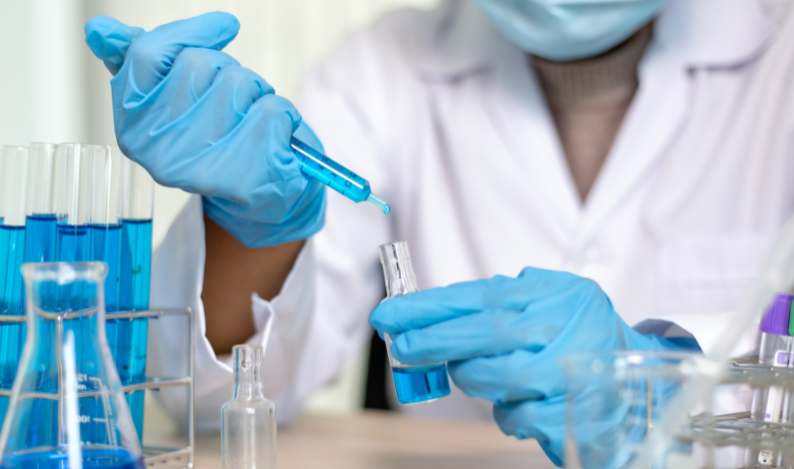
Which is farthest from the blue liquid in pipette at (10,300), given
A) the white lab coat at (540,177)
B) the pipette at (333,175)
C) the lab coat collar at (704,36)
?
the lab coat collar at (704,36)

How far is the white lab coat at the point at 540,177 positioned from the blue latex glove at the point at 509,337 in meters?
0.36

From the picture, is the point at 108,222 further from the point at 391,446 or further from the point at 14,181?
the point at 391,446

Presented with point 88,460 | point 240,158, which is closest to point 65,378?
point 88,460

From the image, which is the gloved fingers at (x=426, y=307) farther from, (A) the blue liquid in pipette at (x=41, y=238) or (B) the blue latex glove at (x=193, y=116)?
(A) the blue liquid in pipette at (x=41, y=238)

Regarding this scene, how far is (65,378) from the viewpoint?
438 millimetres

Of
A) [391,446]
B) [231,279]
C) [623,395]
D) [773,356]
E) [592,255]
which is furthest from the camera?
[592,255]

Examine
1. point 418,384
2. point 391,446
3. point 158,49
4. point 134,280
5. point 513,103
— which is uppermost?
point 513,103

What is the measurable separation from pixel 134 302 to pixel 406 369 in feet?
0.90

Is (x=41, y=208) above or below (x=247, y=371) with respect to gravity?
above

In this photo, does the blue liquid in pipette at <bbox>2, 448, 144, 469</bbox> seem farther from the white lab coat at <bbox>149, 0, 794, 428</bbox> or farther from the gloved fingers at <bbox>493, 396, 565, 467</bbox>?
the white lab coat at <bbox>149, 0, 794, 428</bbox>

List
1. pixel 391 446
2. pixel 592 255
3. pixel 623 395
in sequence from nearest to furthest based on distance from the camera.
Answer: pixel 623 395
pixel 391 446
pixel 592 255

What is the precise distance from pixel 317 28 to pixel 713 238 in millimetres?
1593

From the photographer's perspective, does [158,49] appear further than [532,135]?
No

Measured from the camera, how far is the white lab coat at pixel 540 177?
112cm
